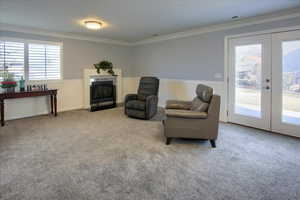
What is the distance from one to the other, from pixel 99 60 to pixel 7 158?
15.3ft

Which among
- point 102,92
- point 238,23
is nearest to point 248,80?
point 238,23

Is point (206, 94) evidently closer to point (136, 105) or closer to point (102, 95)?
point (136, 105)

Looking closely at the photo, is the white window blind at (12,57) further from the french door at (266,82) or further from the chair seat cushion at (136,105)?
the french door at (266,82)

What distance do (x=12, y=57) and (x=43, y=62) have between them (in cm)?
75

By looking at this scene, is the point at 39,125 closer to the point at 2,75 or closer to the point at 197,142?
the point at 2,75

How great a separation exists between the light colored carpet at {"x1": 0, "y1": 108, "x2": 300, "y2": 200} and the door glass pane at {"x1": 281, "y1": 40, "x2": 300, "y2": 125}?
509 millimetres

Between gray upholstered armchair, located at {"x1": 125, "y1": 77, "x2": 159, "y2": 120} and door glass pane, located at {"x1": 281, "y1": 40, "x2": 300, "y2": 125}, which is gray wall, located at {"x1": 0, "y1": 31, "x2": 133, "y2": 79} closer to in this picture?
gray upholstered armchair, located at {"x1": 125, "y1": 77, "x2": 159, "y2": 120}

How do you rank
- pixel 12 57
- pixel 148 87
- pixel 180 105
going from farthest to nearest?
1. pixel 148 87
2. pixel 12 57
3. pixel 180 105

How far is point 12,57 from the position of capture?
495 centimetres

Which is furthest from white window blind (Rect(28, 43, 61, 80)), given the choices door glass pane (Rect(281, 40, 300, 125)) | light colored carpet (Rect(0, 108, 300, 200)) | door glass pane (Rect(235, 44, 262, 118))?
door glass pane (Rect(281, 40, 300, 125))

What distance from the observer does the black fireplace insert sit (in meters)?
6.41

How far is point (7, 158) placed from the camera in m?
2.75

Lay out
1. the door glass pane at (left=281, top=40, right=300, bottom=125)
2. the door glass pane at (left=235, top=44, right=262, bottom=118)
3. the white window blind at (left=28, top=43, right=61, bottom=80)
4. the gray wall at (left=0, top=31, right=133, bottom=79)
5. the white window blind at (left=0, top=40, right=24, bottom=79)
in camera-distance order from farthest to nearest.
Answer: the gray wall at (left=0, top=31, right=133, bottom=79)
the white window blind at (left=28, top=43, right=61, bottom=80)
the white window blind at (left=0, top=40, right=24, bottom=79)
the door glass pane at (left=235, top=44, right=262, bottom=118)
the door glass pane at (left=281, top=40, right=300, bottom=125)

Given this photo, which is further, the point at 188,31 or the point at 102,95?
the point at 102,95
